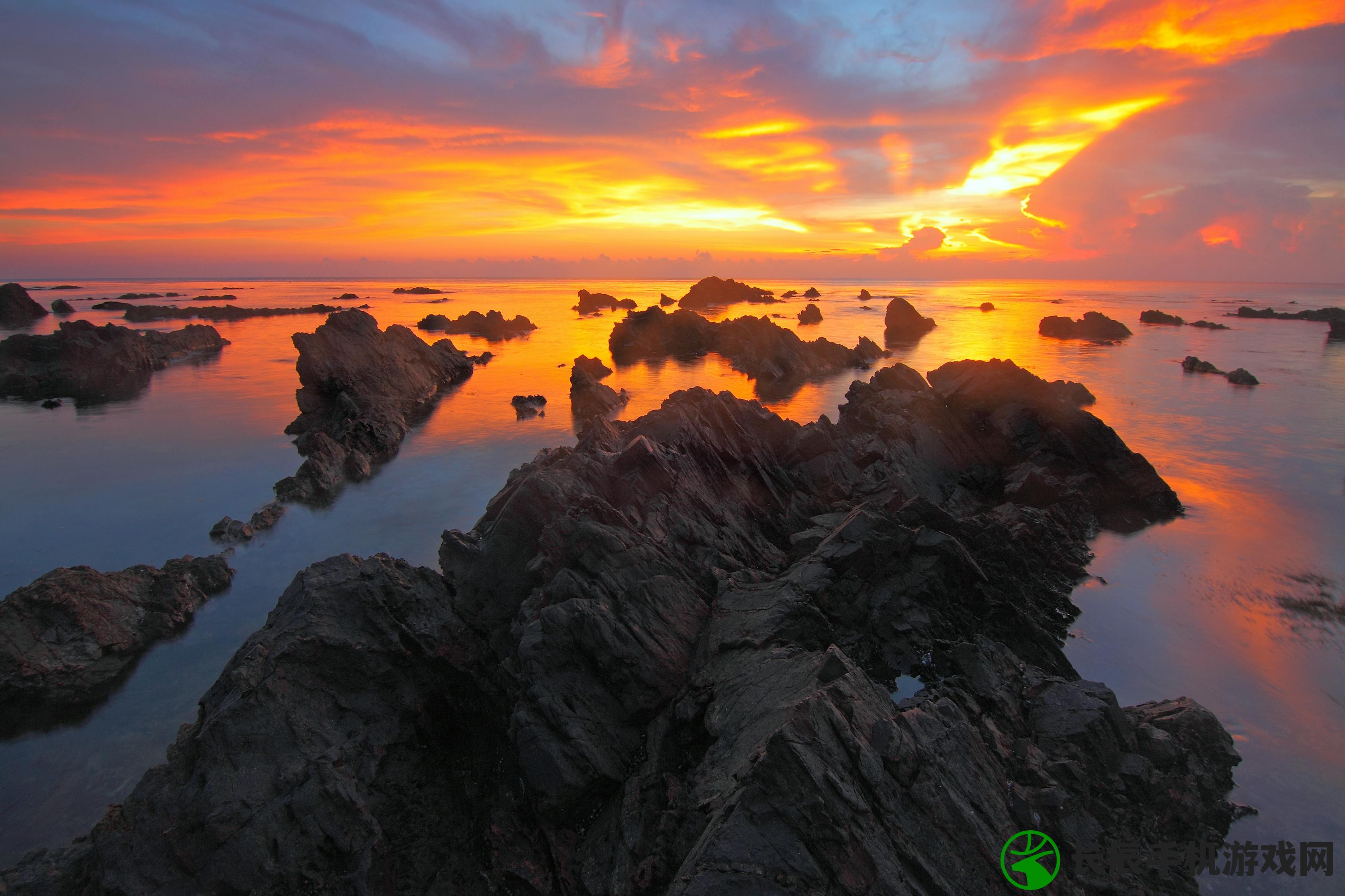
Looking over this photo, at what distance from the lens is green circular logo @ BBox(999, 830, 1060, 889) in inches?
239

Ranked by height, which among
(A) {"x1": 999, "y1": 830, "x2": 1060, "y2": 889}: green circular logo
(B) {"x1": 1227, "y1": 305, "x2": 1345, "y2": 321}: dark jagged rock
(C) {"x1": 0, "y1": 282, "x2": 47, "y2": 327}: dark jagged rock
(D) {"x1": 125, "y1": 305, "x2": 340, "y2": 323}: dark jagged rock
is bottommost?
(B) {"x1": 1227, "y1": 305, "x2": 1345, "y2": 321}: dark jagged rock

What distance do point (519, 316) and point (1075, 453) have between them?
6767 centimetres

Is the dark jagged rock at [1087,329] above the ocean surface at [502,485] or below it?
above

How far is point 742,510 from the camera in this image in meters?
15.4

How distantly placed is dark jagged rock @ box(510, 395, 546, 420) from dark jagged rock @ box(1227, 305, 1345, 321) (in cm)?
Result: 9894

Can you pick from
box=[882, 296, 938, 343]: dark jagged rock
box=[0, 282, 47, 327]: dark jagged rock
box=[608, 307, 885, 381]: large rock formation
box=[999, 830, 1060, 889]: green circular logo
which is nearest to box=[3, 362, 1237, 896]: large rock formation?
box=[999, 830, 1060, 889]: green circular logo

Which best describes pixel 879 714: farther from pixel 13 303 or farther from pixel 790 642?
pixel 13 303

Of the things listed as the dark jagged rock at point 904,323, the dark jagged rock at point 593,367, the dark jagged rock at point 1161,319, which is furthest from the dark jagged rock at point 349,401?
the dark jagged rock at point 1161,319

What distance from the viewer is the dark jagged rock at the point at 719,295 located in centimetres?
11569

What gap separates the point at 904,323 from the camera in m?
75.2

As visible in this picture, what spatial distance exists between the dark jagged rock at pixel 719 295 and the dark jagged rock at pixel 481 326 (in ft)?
136

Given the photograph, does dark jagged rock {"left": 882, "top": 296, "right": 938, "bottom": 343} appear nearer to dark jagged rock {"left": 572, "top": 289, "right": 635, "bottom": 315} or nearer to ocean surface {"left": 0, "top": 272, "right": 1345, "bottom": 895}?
ocean surface {"left": 0, "top": 272, "right": 1345, "bottom": 895}

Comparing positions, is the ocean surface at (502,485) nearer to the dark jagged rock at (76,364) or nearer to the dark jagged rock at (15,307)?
the dark jagged rock at (76,364)

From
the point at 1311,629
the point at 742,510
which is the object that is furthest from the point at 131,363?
the point at 1311,629
